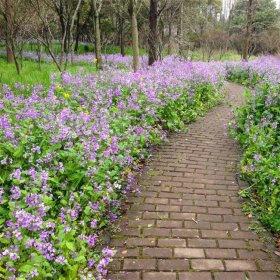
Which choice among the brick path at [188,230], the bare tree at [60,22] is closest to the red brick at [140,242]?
the brick path at [188,230]

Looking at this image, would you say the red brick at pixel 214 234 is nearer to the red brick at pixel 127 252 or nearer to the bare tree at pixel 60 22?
the red brick at pixel 127 252

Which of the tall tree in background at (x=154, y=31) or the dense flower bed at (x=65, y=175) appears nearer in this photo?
the dense flower bed at (x=65, y=175)

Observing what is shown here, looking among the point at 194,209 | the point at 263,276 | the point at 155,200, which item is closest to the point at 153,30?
the point at 155,200

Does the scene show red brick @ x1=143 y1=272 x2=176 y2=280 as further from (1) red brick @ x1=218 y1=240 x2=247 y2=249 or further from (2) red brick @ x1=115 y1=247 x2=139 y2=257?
(1) red brick @ x1=218 y1=240 x2=247 y2=249

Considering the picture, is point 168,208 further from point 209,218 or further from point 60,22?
point 60,22

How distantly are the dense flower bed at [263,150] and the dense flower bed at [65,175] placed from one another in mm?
1741

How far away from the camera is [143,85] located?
7012mm

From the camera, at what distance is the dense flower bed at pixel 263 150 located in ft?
14.1

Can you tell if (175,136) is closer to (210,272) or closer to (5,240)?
(210,272)

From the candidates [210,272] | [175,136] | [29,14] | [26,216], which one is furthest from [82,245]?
[29,14]

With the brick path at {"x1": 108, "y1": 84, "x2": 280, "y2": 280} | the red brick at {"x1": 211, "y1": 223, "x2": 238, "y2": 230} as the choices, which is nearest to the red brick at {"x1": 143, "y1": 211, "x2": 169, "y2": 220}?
the brick path at {"x1": 108, "y1": 84, "x2": 280, "y2": 280}

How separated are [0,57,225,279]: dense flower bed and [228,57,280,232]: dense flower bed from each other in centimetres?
174

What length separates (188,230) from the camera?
12.9 ft

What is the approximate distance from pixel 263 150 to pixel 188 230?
2.25m
